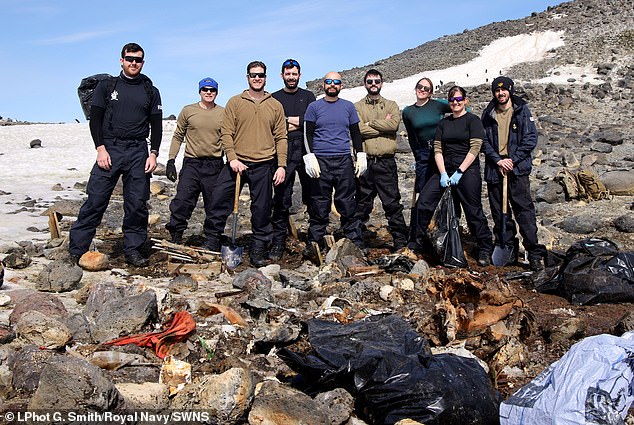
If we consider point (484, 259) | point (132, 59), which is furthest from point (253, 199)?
point (484, 259)

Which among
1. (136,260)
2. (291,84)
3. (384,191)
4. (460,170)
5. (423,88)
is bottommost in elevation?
(136,260)

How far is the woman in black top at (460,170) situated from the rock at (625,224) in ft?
7.65

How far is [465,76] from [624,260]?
25.4 metres

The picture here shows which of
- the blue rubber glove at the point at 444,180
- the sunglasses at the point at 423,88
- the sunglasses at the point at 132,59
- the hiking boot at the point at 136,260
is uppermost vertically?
the sunglasses at the point at 132,59

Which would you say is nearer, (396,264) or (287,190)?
(396,264)

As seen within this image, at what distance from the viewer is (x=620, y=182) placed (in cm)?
1020

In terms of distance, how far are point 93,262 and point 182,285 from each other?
1109 millimetres

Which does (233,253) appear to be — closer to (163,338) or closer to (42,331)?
(163,338)

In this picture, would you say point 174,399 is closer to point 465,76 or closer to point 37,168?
point 37,168

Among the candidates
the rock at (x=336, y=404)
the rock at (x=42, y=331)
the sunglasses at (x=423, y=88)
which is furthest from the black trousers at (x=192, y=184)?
the rock at (x=336, y=404)

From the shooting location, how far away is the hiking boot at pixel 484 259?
6844 millimetres

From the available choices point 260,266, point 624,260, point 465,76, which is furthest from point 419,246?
point 465,76

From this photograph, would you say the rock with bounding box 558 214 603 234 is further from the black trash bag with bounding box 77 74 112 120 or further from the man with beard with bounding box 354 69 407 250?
the black trash bag with bounding box 77 74 112 120

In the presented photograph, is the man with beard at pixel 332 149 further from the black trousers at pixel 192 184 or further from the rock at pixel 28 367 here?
the rock at pixel 28 367
